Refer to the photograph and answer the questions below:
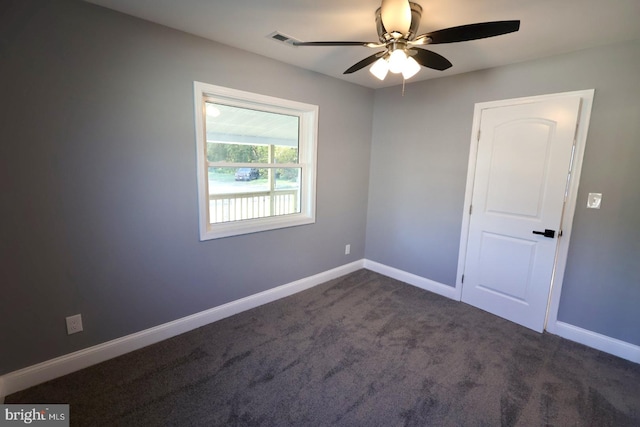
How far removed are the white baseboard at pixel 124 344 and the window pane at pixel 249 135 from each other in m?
1.40

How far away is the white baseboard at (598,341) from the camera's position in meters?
2.31

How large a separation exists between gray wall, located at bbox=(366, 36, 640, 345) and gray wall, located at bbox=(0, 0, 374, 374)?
1.70 meters

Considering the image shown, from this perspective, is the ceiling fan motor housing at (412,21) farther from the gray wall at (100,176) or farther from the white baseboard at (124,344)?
the white baseboard at (124,344)

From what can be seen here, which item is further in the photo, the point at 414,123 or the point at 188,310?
the point at 414,123

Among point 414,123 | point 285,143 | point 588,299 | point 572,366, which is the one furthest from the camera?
point 414,123

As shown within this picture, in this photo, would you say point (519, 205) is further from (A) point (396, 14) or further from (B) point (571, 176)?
(A) point (396, 14)

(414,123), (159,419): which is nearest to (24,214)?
(159,419)

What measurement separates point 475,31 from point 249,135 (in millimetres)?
2040

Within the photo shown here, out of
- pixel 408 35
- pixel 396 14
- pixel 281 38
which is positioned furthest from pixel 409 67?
pixel 281 38

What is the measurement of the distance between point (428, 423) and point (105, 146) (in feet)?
8.92

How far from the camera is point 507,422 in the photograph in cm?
173

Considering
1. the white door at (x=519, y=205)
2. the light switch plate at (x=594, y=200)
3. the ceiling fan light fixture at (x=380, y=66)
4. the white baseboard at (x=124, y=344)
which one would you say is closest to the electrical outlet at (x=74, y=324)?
the white baseboard at (x=124, y=344)

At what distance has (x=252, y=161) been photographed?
2.88 metres

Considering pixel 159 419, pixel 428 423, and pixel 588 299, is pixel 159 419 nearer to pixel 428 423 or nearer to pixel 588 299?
pixel 428 423
